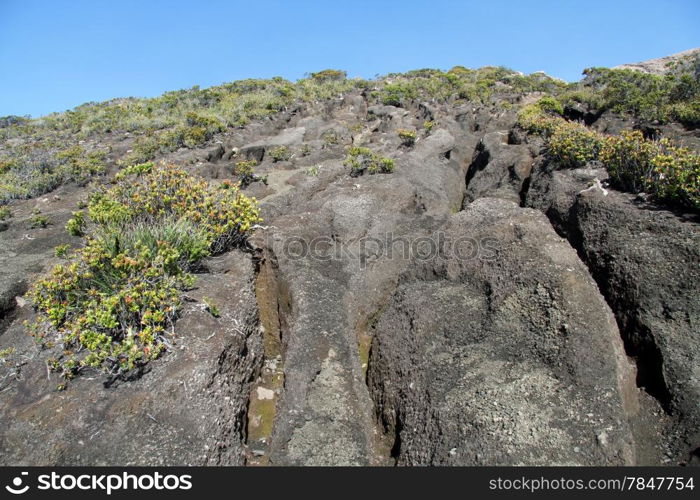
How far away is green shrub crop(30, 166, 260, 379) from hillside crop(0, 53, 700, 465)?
3cm

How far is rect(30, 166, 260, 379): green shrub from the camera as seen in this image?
15.5 ft

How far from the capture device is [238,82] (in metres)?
38.8

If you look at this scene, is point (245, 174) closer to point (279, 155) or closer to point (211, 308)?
point (279, 155)

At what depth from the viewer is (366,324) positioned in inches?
267

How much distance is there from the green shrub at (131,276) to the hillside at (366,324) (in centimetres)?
3

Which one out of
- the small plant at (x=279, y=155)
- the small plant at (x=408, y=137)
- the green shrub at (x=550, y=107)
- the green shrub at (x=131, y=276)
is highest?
the green shrub at (x=550, y=107)

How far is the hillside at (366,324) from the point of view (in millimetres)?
4270

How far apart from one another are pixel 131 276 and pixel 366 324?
354 centimetres

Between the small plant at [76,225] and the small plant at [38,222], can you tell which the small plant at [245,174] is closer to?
the small plant at [38,222]

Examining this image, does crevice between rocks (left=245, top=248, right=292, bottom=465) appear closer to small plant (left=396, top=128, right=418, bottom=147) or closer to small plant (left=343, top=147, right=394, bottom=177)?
small plant (left=343, top=147, right=394, bottom=177)

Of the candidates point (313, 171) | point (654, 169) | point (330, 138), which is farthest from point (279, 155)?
point (654, 169)

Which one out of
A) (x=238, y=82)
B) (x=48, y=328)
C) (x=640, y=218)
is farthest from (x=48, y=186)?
(x=238, y=82)
